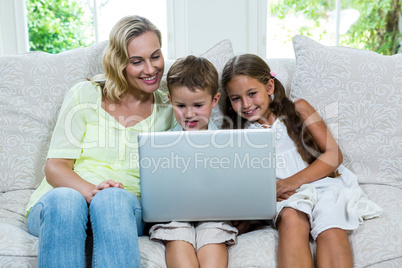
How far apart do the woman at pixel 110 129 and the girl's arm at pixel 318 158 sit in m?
0.46

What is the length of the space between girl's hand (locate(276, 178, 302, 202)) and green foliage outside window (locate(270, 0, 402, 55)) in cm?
153

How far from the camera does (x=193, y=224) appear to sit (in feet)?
4.13

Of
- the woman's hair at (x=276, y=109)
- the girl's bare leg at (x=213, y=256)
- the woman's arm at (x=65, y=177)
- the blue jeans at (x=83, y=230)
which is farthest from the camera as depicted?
the woman's hair at (x=276, y=109)

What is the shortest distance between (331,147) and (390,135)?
0.26 meters

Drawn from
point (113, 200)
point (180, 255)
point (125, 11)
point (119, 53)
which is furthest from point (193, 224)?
point (125, 11)

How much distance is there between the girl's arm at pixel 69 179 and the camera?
4.01ft

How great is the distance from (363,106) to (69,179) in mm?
1045

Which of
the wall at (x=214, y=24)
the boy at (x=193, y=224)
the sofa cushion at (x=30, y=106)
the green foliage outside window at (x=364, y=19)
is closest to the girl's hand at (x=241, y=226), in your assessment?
the boy at (x=193, y=224)

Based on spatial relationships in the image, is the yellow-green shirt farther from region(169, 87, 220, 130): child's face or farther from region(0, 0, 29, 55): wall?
region(0, 0, 29, 55): wall

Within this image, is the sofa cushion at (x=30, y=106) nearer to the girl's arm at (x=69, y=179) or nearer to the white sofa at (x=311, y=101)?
the white sofa at (x=311, y=101)

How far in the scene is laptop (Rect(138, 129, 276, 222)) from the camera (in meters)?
1.03

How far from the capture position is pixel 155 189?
3.51ft

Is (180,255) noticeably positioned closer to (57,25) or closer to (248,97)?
(248,97)

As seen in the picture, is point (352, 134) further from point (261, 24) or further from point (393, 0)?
point (393, 0)
